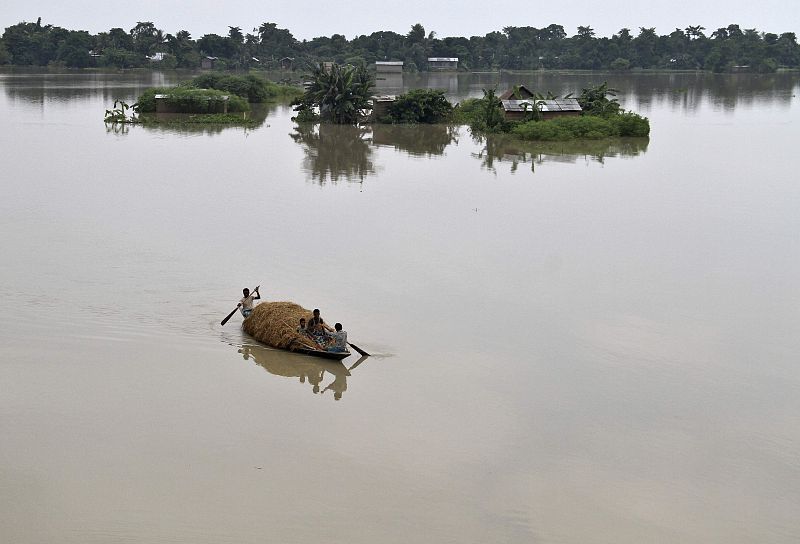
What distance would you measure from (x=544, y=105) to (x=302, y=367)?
29.1 metres

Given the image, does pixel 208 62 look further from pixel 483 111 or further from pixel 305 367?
pixel 305 367

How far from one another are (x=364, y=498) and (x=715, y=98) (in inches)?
2577

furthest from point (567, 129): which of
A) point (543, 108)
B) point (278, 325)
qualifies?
point (278, 325)

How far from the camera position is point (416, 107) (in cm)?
4400

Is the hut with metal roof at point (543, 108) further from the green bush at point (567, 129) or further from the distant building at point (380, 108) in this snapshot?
the distant building at point (380, 108)

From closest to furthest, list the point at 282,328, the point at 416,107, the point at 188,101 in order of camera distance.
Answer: the point at 282,328
the point at 416,107
the point at 188,101

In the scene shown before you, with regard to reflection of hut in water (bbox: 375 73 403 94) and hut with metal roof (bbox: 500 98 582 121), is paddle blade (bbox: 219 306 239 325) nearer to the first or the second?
hut with metal roof (bbox: 500 98 582 121)

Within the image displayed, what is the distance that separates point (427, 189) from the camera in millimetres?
26547

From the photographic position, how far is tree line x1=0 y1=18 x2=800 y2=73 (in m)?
111

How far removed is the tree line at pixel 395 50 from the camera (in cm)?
11081

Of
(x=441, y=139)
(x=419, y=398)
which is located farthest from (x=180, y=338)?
(x=441, y=139)

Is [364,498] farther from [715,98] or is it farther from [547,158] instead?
[715,98]

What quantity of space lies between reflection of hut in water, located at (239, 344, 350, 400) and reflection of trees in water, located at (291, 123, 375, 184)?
14835mm

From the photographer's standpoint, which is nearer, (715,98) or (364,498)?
(364,498)
